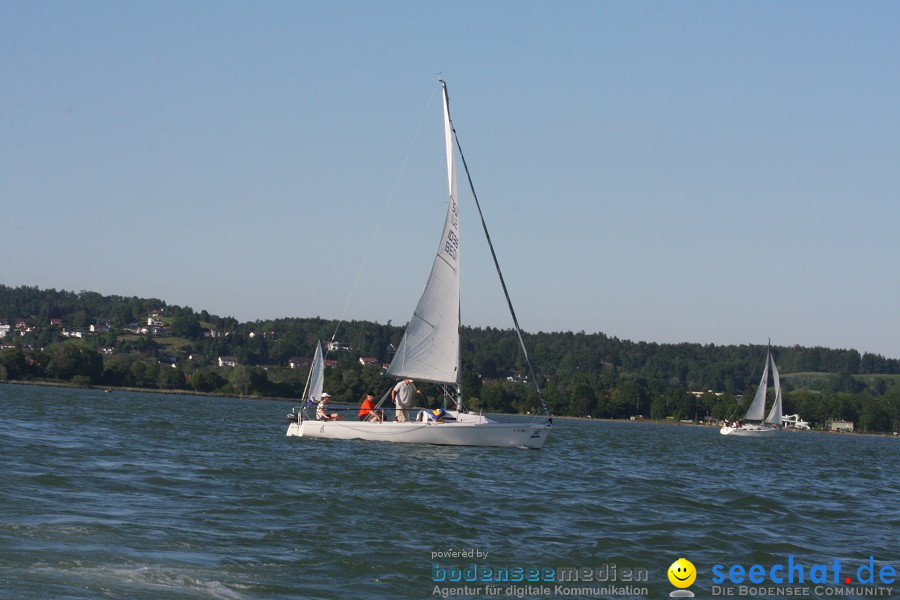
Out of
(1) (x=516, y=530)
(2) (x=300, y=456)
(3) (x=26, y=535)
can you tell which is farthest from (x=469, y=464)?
(3) (x=26, y=535)

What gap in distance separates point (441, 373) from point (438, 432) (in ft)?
8.97

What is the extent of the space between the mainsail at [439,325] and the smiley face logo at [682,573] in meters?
21.7

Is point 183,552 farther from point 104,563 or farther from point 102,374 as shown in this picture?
point 102,374

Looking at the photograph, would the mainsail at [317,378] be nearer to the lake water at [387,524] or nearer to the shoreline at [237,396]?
the lake water at [387,524]

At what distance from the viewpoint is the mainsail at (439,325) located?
37.3 meters

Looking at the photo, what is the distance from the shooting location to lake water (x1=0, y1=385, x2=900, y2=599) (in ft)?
44.7

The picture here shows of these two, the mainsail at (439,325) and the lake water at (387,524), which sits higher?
the mainsail at (439,325)

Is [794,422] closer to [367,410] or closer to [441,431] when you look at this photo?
[367,410]

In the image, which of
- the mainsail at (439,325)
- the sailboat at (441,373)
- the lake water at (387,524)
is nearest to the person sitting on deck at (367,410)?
the sailboat at (441,373)

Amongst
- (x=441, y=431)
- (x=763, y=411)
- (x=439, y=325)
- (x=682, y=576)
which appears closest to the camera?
(x=682, y=576)

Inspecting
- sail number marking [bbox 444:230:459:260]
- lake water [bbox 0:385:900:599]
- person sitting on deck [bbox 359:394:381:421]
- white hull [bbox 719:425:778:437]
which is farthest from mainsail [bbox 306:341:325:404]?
white hull [bbox 719:425:778:437]

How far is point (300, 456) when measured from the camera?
30.6 metres

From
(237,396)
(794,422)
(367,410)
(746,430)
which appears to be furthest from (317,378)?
(794,422)

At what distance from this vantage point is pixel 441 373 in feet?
123
